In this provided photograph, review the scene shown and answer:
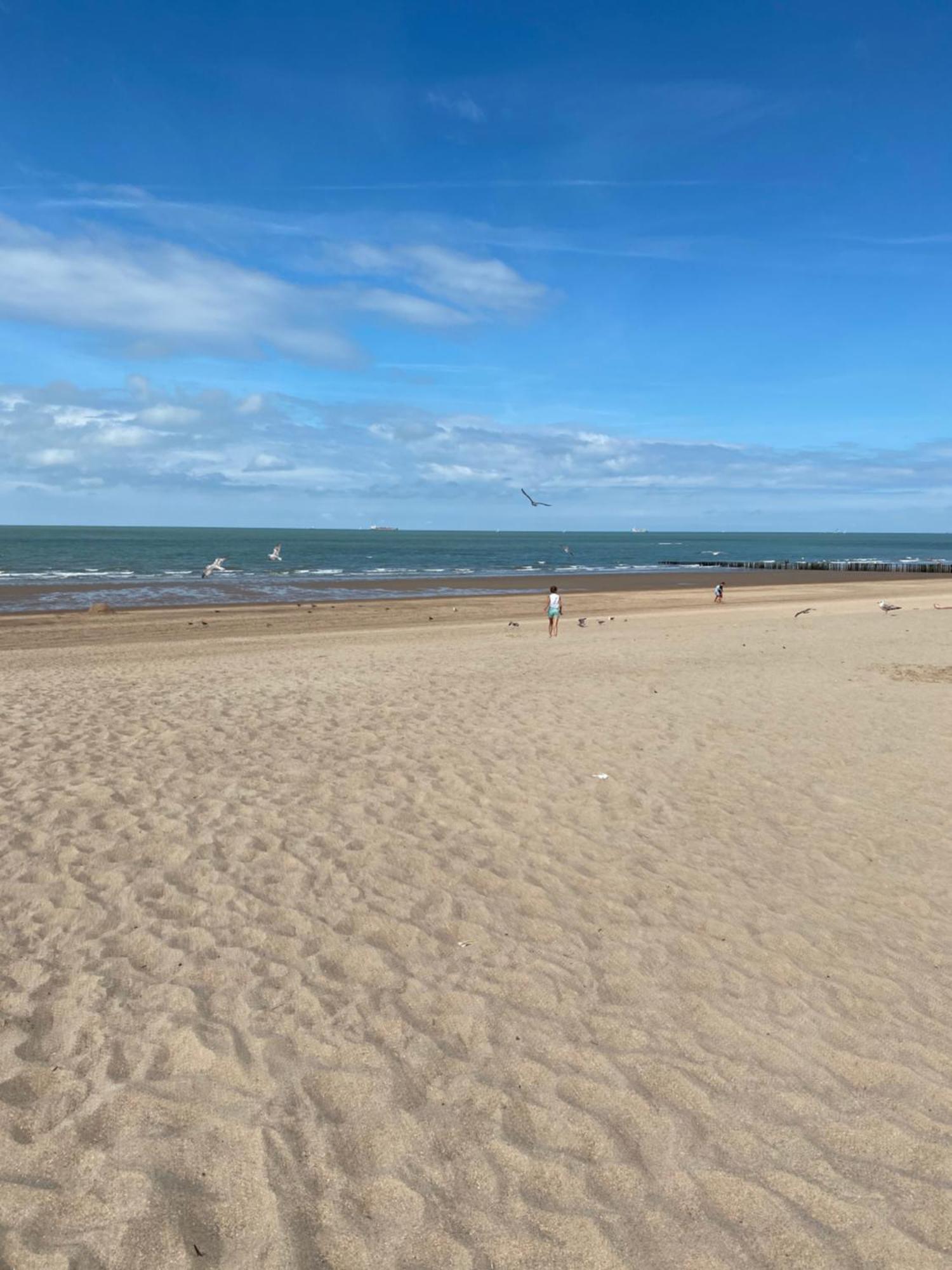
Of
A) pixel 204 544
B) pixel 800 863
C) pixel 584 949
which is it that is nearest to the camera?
pixel 584 949

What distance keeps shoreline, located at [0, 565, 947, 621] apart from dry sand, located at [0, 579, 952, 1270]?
2625 centimetres

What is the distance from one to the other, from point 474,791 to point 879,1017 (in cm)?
431

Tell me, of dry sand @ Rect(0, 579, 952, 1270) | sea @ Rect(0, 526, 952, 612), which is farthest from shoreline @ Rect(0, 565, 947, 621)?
dry sand @ Rect(0, 579, 952, 1270)

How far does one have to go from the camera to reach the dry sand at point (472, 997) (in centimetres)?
317

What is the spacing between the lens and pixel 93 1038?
13.5ft

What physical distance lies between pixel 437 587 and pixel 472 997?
42896 mm

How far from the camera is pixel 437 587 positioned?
47156 mm

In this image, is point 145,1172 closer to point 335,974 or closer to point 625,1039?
point 335,974

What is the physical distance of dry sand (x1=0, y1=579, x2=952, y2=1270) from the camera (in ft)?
10.4

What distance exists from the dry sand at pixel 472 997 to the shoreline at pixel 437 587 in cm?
2625

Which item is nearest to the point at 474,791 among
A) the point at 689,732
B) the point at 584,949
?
the point at 584,949

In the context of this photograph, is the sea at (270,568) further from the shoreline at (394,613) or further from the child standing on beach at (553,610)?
the child standing on beach at (553,610)

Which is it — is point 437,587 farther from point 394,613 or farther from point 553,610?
point 553,610

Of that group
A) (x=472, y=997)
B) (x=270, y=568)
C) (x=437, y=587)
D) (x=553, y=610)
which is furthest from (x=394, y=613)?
(x=270, y=568)
